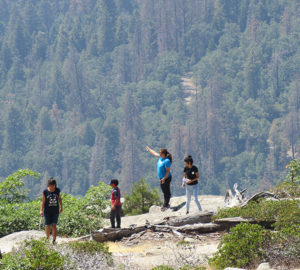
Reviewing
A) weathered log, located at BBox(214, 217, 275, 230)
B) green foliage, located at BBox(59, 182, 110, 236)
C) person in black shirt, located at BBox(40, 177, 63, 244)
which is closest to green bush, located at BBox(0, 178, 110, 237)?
green foliage, located at BBox(59, 182, 110, 236)

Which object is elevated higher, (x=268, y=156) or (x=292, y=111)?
(x=292, y=111)

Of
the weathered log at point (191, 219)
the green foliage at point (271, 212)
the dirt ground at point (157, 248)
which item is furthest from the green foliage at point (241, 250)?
the weathered log at point (191, 219)

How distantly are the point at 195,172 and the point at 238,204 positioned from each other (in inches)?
52.5

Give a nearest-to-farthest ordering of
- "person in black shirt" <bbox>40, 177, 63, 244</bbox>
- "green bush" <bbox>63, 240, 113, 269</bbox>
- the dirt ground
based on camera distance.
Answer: "green bush" <bbox>63, 240, 113, 269</bbox>
the dirt ground
"person in black shirt" <bbox>40, 177, 63, 244</bbox>

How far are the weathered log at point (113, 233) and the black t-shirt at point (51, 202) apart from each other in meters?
1.31

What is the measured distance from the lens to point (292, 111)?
197 m

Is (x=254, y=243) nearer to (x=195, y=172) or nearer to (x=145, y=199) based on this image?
(x=195, y=172)

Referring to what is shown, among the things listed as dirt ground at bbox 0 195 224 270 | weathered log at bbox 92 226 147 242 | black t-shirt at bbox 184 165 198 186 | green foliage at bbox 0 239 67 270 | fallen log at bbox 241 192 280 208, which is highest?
black t-shirt at bbox 184 165 198 186

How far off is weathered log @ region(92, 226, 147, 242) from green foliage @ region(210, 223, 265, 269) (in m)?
3.74

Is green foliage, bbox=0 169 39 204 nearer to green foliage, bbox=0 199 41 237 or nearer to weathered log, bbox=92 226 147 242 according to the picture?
green foliage, bbox=0 199 41 237

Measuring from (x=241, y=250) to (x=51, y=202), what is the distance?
4284mm

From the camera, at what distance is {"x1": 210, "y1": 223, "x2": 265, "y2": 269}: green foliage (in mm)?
11422

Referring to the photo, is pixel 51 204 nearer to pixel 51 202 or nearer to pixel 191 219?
pixel 51 202

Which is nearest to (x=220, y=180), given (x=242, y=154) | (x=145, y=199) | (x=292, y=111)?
(x=242, y=154)
